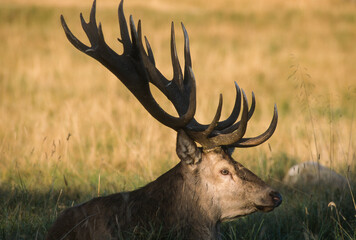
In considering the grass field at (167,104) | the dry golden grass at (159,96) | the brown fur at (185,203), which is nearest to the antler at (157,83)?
the brown fur at (185,203)

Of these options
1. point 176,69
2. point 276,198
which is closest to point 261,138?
point 276,198

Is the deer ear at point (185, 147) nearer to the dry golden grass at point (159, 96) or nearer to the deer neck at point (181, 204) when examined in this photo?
the deer neck at point (181, 204)

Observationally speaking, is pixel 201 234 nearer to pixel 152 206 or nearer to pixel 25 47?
pixel 152 206

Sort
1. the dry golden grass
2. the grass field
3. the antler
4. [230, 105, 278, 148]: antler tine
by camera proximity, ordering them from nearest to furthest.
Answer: the antler, [230, 105, 278, 148]: antler tine, the grass field, the dry golden grass

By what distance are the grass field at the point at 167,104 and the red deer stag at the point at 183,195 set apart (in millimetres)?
370

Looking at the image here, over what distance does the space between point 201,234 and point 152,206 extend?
0.38 m

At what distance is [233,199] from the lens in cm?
399

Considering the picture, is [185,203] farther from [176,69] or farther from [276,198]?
[176,69]

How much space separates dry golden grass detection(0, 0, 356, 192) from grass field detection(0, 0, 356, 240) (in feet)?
0.11

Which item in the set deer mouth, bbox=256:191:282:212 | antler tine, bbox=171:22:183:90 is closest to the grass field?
deer mouth, bbox=256:191:282:212

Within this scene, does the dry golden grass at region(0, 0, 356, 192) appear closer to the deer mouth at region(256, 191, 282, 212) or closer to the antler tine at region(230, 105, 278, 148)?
the antler tine at region(230, 105, 278, 148)

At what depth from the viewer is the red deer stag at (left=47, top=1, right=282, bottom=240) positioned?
388 centimetres

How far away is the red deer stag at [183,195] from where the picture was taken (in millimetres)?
3879

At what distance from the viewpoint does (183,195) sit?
4031 millimetres
